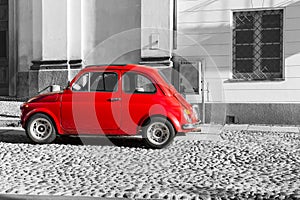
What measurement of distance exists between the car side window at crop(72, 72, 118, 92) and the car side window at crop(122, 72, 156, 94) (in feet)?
0.63

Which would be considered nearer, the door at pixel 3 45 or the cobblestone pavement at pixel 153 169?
the cobblestone pavement at pixel 153 169

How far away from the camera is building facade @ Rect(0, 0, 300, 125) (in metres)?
12.8

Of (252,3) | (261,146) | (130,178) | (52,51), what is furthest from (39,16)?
(130,178)

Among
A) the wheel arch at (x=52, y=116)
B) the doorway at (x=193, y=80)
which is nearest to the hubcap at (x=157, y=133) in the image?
the wheel arch at (x=52, y=116)

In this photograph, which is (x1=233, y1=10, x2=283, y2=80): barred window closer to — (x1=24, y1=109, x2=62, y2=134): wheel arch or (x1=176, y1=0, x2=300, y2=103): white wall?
(x1=176, y1=0, x2=300, y2=103): white wall

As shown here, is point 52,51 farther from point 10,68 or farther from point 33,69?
point 10,68

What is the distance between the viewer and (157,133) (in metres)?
8.66

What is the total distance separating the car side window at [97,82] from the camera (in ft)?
29.1

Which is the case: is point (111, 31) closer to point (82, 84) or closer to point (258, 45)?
point (258, 45)

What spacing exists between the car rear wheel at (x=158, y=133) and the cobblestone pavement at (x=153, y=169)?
21 cm

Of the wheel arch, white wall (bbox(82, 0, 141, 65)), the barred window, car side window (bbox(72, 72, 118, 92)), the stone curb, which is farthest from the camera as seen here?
white wall (bbox(82, 0, 141, 65))

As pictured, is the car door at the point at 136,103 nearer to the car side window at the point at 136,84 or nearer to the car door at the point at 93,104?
the car side window at the point at 136,84

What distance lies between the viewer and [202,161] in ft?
23.8

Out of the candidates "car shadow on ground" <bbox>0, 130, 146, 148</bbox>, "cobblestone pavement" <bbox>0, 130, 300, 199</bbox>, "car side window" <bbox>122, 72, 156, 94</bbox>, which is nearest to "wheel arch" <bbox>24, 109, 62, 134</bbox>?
"cobblestone pavement" <bbox>0, 130, 300, 199</bbox>
